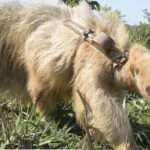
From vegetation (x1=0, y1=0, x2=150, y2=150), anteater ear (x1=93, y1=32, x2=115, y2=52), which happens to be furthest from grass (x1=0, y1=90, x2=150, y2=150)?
anteater ear (x1=93, y1=32, x2=115, y2=52)

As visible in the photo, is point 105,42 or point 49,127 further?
point 49,127

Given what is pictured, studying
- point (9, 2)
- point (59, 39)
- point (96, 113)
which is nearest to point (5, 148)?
point (96, 113)

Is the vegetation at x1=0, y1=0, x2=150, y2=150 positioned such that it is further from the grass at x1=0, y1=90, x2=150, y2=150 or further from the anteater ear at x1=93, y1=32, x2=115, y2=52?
the anteater ear at x1=93, y1=32, x2=115, y2=52

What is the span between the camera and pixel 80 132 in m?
5.16

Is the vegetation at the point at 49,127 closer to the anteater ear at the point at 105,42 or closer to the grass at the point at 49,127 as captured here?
the grass at the point at 49,127

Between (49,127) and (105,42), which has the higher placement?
(105,42)

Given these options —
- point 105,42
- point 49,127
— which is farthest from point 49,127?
point 105,42

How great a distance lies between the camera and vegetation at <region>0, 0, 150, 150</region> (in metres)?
4.19

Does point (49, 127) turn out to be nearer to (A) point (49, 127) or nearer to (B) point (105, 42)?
(A) point (49, 127)

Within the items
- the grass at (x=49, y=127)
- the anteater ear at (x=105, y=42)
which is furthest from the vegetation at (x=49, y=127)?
the anteater ear at (x=105, y=42)

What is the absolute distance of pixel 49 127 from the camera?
4.98 meters

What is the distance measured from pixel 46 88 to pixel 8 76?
54 cm

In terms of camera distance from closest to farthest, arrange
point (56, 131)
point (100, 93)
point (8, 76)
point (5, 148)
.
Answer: point (5, 148), point (100, 93), point (56, 131), point (8, 76)

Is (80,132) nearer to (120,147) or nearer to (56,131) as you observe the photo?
(56,131)
